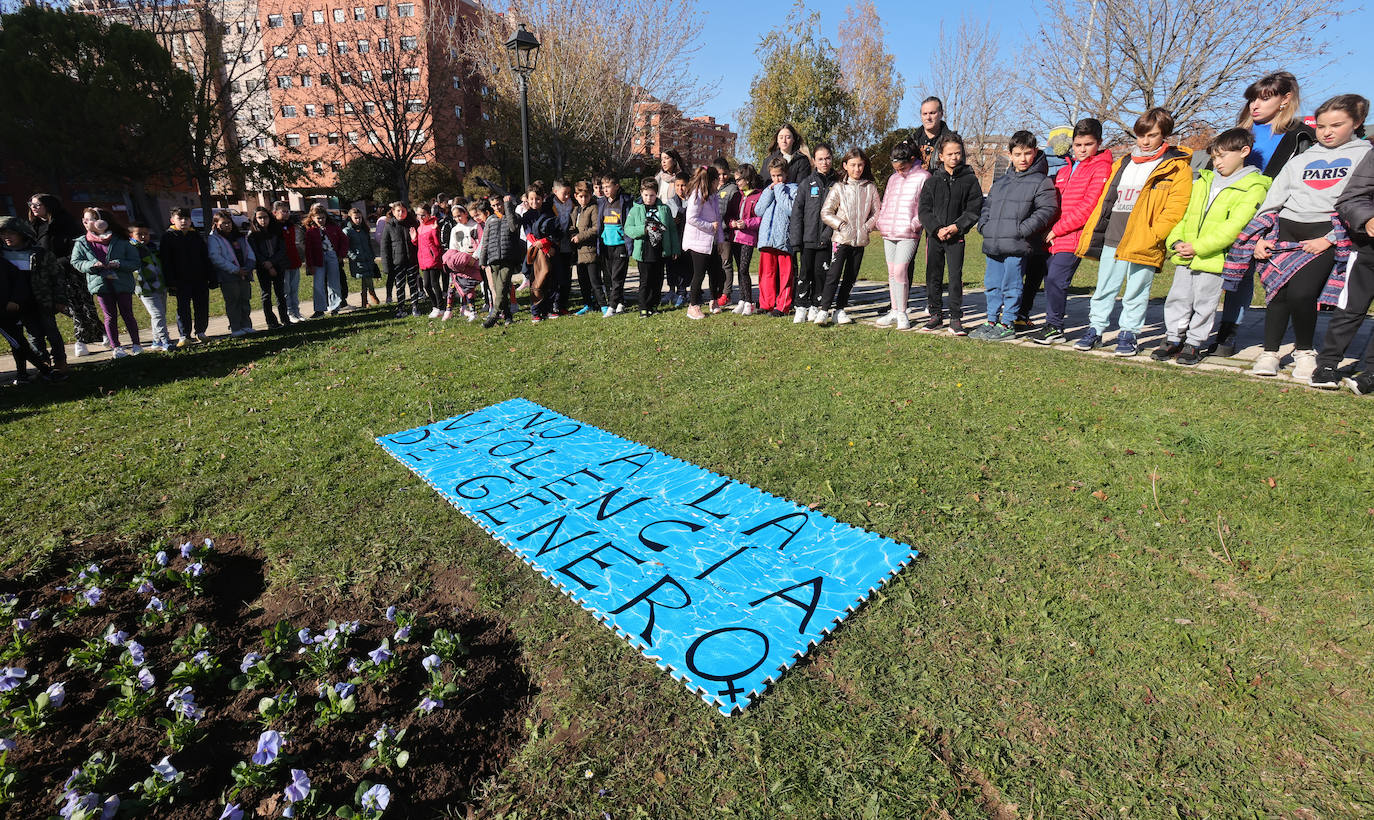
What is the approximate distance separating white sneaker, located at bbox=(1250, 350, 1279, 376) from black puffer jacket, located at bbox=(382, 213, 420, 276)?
10917mm

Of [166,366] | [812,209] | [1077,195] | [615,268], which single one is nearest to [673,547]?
[812,209]

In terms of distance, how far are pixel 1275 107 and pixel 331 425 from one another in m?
9.14

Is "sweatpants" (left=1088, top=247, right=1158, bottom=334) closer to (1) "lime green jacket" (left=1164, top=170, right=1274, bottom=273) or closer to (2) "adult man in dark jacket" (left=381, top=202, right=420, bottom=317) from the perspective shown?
(1) "lime green jacket" (left=1164, top=170, right=1274, bottom=273)

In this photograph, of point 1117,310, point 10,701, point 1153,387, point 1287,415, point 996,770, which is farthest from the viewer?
point 1117,310

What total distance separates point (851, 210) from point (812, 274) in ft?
3.47

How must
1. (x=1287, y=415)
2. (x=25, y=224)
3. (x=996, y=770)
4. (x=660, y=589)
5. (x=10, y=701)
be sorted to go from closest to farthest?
(x=996, y=770)
(x=10, y=701)
(x=660, y=589)
(x=1287, y=415)
(x=25, y=224)

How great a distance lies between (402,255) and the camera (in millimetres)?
10781

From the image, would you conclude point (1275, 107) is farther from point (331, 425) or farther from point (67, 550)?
point (67, 550)

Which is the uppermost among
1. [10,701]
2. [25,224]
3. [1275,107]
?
[1275,107]

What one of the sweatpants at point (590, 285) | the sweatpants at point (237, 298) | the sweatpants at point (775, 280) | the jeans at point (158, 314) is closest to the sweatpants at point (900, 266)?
the sweatpants at point (775, 280)

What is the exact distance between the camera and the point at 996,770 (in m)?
2.20

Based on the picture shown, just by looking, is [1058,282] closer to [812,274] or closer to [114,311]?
[812,274]

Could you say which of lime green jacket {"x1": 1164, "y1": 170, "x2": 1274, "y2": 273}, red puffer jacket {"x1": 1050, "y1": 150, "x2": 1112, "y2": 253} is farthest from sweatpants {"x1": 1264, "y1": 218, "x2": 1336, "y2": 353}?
red puffer jacket {"x1": 1050, "y1": 150, "x2": 1112, "y2": 253}

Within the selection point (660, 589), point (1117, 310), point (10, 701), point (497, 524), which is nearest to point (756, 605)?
point (660, 589)
